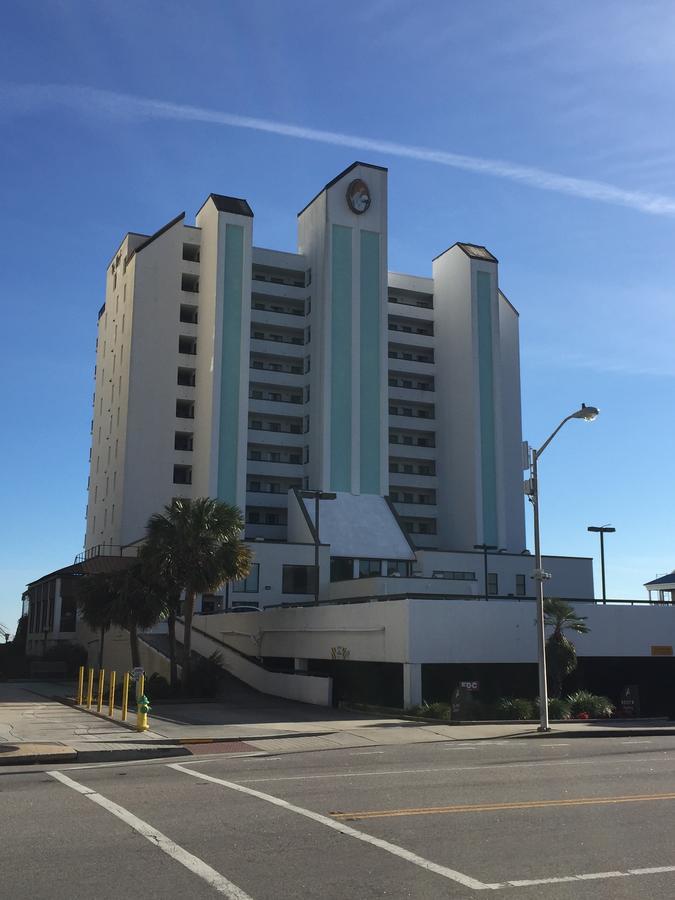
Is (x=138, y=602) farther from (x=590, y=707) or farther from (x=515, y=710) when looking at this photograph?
(x=590, y=707)

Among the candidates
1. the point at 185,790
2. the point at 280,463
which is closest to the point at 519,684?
the point at 185,790

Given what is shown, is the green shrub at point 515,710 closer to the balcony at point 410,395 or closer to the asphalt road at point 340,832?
the asphalt road at point 340,832

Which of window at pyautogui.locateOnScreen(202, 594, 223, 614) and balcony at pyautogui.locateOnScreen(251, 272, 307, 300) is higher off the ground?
balcony at pyautogui.locateOnScreen(251, 272, 307, 300)

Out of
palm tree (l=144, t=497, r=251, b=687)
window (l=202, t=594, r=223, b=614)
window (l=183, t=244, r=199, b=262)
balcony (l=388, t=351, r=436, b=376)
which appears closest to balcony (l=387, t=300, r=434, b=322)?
balcony (l=388, t=351, r=436, b=376)

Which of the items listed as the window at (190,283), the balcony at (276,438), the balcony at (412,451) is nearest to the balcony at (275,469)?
the balcony at (276,438)

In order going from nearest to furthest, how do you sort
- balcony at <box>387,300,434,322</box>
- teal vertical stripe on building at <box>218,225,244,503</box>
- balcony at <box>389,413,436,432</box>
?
1. teal vertical stripe on building at <box>218,225,244,503</box>
2. balcony at <box>389,413,436,432</box>
3. balcony at <box>387,300,434,322</box>

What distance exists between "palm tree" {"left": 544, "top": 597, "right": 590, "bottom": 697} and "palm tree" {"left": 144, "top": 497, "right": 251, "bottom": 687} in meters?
12.7

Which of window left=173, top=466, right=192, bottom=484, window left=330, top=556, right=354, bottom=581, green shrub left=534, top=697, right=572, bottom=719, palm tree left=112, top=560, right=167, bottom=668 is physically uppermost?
window left=173, top=466, right=192, bottom=484

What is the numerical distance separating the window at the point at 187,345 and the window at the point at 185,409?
388cm

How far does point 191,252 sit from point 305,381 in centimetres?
1380

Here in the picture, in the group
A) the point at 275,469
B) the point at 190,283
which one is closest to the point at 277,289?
the point at 190,283

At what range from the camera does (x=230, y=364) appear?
2662 inches

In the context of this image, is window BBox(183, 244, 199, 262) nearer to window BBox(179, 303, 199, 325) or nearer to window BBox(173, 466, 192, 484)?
window BBox(179, 303, 199, 325)

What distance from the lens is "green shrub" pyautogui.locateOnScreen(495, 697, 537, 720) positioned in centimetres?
2986
